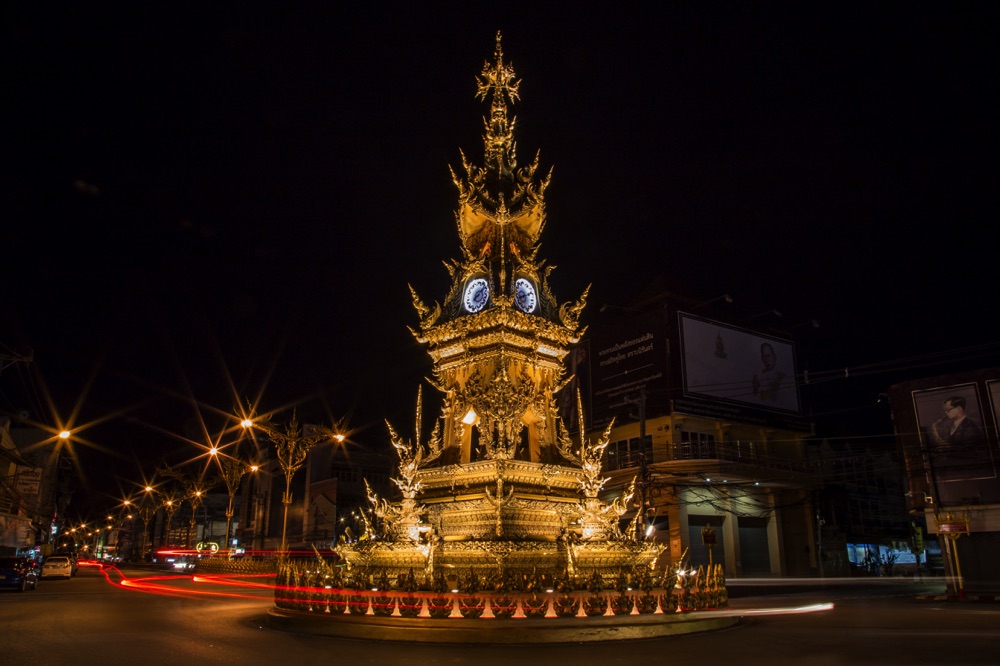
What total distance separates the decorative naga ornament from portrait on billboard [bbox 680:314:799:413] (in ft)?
84.6

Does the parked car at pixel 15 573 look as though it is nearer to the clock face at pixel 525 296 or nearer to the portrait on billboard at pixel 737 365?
the clock face at pixel 525 296

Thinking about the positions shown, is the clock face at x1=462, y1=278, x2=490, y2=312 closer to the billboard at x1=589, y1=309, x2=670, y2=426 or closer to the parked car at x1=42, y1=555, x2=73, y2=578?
the billboard at x1=589, y1=309, x2=670, y2=426

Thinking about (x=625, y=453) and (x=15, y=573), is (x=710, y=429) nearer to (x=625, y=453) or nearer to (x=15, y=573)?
(x=625, y=453)

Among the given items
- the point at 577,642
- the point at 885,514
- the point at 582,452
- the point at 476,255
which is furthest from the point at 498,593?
the point at 885,514

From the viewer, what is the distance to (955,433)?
27359 millimetres

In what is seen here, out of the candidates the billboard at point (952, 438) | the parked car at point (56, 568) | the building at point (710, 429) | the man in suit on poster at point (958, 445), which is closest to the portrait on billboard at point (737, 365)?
the building at point (710, 429)

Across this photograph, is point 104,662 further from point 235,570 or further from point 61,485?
point 61,485

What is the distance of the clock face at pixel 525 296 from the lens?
16078 millimetres

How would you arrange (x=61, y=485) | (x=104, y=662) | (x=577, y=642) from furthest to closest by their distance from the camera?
(x=61, y=485), (x=577, y=642), (x=104, y=662)

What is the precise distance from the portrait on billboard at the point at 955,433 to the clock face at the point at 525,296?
19909mm

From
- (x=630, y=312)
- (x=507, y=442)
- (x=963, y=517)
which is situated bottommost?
(x=963, y=517)

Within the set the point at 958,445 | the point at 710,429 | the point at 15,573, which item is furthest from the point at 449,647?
the point at 710,429

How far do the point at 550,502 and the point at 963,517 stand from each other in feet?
69.1

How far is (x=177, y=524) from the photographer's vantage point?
95.2 metres
